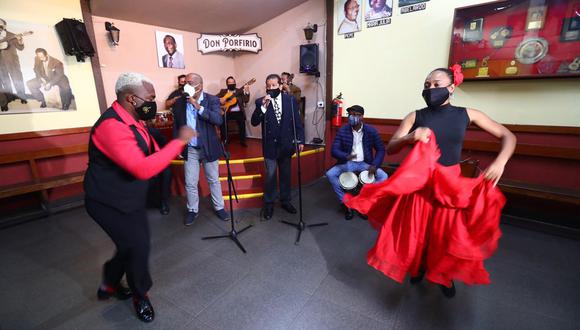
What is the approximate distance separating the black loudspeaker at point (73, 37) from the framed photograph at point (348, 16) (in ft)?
11.8

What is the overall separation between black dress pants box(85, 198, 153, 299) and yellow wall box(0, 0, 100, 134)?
3.06 m

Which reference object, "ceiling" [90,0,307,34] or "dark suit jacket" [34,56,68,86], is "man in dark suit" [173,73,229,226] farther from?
"ceiling" [90,0,307,34]

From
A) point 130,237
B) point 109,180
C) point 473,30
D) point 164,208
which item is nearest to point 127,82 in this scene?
point 109,180

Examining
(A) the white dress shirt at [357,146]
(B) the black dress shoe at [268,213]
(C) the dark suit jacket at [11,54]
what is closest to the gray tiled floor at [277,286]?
(B) the black dress shoe at [268,213]

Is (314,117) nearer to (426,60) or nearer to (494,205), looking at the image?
(426,60)

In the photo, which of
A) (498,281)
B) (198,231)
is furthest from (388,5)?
(198,231)

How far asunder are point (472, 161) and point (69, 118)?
5384 millimetres

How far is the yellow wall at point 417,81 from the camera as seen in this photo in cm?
283

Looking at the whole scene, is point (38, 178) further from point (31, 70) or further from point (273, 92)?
point (273, 92)

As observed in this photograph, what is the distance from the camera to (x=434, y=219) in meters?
1.68

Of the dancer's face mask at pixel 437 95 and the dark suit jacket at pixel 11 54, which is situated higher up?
the dark suit jacket at pixel 11 54

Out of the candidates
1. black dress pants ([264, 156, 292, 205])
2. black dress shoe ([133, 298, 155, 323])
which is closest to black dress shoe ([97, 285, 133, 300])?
black dress shoe ([133, 298, 155, 323])

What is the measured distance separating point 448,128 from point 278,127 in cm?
180

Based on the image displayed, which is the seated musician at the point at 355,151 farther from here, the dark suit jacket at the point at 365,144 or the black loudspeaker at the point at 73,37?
the black loudspeaker at the point at 73,37
